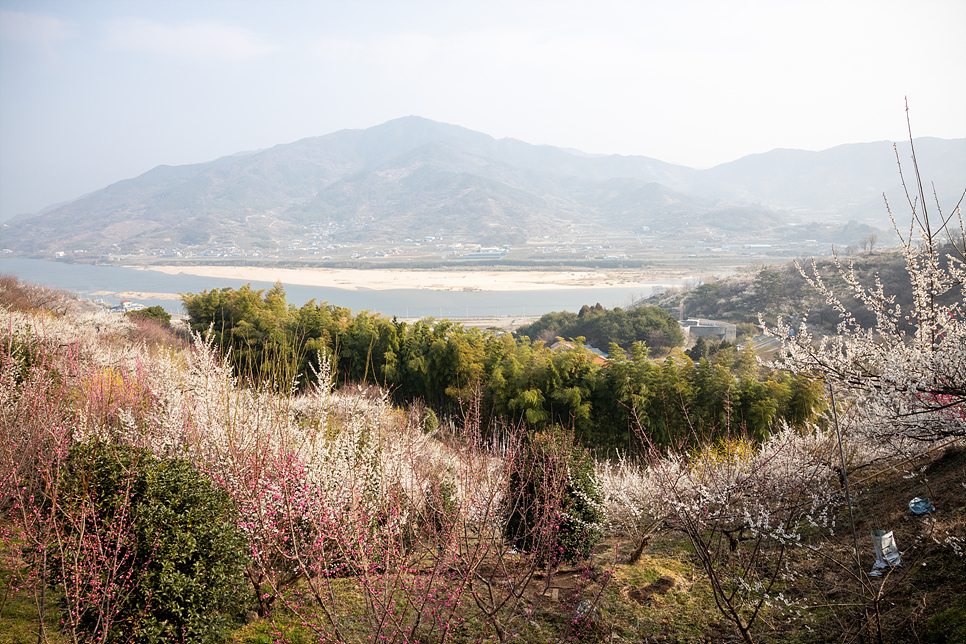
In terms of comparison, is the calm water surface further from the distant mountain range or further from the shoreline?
the distant mountain range

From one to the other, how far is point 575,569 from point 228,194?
19283cm

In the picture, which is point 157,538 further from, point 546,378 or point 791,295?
point 791,295

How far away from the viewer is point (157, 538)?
3053 millimetres

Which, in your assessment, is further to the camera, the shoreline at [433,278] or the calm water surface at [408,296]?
the shoreline at [433,278]

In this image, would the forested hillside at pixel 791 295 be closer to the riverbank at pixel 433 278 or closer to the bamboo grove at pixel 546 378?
the riverbank at pixel 433 278

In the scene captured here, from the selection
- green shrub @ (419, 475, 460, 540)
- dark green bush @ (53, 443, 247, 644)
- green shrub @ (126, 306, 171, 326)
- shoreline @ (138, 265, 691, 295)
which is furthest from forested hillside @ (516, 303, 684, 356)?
shoreline @ (138, 265, 691, 295)

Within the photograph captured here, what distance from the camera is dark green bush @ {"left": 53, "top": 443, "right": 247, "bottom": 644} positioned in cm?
299

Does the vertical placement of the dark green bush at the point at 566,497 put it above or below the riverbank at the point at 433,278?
below

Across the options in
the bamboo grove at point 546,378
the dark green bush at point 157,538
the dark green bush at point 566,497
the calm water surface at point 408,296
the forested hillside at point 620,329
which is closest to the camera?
the dark green bush at point 157,538

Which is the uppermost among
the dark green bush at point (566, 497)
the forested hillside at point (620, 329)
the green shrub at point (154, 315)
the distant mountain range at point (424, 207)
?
the distant mountain range at point (424, 207)

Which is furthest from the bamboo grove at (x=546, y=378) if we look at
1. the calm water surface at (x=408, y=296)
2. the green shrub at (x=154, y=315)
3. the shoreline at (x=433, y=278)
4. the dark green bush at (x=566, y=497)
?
the shoreline at (x=433, y=278)

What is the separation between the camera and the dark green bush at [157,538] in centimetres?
299

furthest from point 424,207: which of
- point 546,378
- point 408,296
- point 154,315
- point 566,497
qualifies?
point 566,497

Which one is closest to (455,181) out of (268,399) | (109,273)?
(109,273)
